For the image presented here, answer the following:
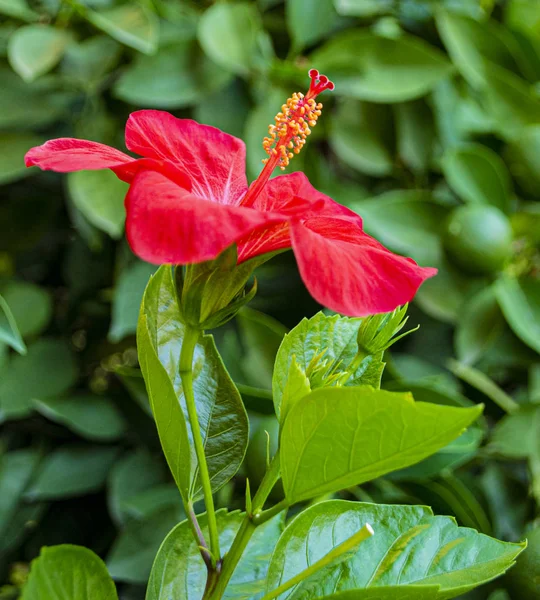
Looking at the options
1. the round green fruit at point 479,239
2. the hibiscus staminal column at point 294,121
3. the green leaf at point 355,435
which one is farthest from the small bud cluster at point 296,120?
the round green fruit at point 479,239

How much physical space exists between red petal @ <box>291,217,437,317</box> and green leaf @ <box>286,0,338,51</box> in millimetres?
487

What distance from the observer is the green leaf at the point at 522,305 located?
2.11 ft

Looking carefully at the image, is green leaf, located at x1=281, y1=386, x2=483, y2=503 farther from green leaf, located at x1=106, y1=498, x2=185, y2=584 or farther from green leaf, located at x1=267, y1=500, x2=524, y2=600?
green leaf, located at x1=106, y1=498, x2=185, y2=584

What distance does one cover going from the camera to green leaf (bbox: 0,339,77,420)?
0.62 m

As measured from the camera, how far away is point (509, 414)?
59 centimetres

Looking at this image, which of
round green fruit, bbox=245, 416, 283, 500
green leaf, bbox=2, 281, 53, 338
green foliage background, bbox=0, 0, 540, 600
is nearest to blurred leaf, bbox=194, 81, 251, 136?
green foliage background, bbox=0, 0, 540, 600

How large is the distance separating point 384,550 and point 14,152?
506 millimetres

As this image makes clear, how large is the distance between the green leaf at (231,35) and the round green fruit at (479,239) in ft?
0.80

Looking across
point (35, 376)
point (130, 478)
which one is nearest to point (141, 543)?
point (130, 478)

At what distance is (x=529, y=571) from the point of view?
41 cm

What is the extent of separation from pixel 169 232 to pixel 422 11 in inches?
26.8

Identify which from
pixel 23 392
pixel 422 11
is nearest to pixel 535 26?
pixel 422 11

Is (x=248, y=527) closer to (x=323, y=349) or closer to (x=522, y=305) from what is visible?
(x=323, y=349)

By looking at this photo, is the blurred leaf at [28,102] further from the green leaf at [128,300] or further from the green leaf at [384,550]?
the green leaf at [384,550]
